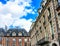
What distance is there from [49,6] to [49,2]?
0.78 m

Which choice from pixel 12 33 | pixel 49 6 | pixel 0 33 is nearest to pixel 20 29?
pixel 12 33

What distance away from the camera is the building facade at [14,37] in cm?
7388

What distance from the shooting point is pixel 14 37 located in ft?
250

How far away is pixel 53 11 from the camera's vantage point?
2744 cm

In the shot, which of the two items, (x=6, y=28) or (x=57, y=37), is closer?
(x=57, y=37)

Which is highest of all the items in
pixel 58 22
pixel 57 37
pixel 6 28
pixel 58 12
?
pixel 6 28

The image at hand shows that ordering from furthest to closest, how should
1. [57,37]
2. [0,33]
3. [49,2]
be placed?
[0,33] → [49,2] → [57,37]

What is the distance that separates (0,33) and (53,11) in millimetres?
51004

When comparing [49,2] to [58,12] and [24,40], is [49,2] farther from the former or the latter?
[24,40]

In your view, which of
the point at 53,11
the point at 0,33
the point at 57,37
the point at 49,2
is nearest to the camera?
the point at 57,37

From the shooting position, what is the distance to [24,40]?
3036 inches

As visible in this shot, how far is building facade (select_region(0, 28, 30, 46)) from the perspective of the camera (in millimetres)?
73875

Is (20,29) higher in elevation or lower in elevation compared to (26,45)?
higher

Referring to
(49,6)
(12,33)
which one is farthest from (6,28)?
(49,6)
